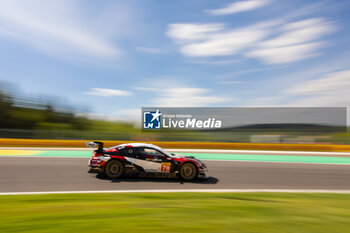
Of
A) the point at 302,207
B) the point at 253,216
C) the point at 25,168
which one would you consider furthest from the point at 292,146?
the point at 25,168

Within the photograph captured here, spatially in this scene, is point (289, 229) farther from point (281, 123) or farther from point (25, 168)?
point (281, 123)

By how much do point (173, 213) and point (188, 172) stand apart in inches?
132

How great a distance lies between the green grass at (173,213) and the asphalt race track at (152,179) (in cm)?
129

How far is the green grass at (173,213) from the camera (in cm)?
361

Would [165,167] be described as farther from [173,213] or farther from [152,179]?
[173,213]

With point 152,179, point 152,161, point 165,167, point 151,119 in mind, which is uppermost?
point 151,119

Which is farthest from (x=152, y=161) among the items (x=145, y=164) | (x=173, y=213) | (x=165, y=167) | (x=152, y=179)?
(x=173, y=213)

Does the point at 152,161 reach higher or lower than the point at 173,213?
higher

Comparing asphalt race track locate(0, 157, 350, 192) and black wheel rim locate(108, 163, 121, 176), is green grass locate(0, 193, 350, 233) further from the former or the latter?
black wheel rim locate(108, 163, 121, 176)

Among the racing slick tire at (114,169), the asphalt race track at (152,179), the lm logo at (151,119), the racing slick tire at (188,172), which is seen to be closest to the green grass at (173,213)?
the asphalt race track at (152,179)

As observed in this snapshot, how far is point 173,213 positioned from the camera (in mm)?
4273

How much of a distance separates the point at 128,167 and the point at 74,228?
164 inches

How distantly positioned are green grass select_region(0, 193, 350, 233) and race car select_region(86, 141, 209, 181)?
182 centimetres

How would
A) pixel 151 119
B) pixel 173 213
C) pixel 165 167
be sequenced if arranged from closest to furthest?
pixel 173 213 < pixel 165 167 < pixel 151 119
